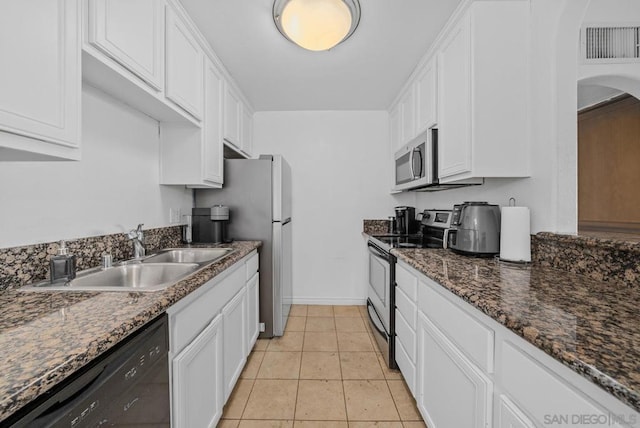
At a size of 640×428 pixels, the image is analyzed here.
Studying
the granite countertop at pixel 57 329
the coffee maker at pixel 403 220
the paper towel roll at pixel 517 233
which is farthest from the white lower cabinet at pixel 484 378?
the coffee maker at pixel 403 220

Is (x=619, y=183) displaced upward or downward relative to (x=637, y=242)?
upward

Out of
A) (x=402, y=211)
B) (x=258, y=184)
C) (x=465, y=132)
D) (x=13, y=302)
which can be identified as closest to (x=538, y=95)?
(x=465, y=132)

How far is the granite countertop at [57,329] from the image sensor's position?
49cm

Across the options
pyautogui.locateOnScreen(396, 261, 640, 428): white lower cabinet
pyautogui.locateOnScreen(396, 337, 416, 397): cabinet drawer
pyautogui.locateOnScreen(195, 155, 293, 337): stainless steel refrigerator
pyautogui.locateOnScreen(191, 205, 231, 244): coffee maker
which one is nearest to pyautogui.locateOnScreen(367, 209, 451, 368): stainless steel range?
pyautogui.locateOnScreen(396, 337, 416, 397): cabinet drawer

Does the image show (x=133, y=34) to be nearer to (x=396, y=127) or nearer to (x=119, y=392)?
(x=119, y=392)

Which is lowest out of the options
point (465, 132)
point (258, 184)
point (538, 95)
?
point (258, 184)

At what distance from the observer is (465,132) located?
1635 mm

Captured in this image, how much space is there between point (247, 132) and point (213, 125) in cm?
98

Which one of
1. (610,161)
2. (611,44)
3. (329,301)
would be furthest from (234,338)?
(610,161)

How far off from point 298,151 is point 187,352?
2638 mm

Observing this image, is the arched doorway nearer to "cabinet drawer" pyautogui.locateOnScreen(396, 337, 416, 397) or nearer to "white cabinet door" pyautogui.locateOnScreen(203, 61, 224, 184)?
"cabinet drawer" pyautogui.locateOnScreen(396, 337, 416, 397)

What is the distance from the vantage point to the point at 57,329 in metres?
0.69

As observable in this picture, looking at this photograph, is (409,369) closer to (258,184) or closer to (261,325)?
(261,325)

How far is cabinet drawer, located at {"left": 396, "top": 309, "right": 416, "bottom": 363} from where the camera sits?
1.61 m
